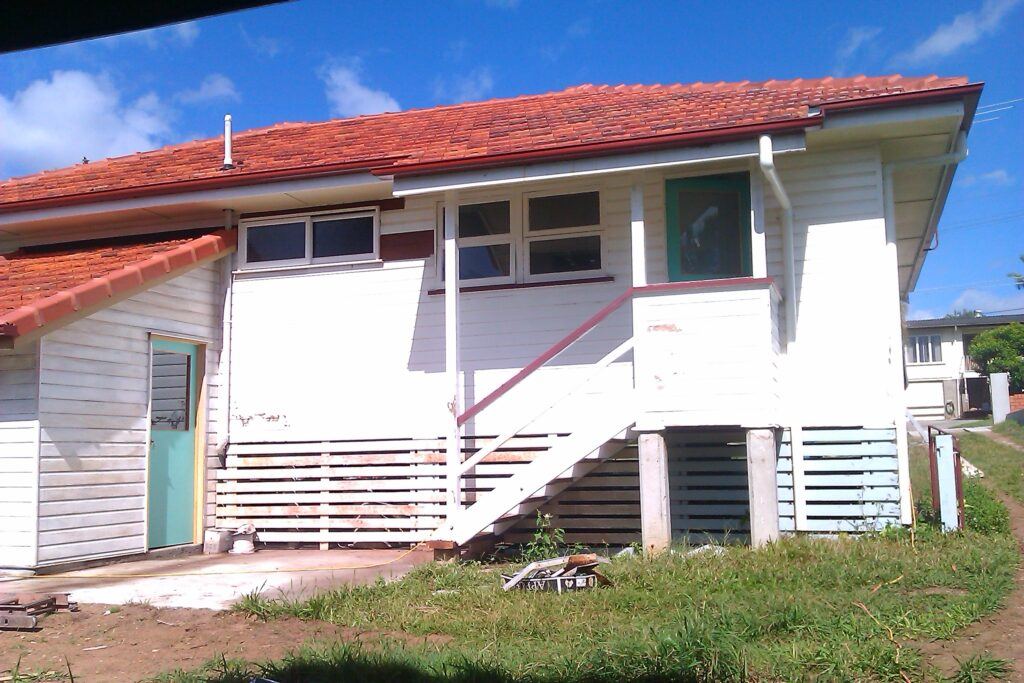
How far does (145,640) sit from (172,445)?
446 centimetres

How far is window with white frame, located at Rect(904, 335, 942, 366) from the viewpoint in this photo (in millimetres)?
37719

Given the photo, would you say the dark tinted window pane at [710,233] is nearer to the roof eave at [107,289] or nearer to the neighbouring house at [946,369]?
the roof eave at [107,289]

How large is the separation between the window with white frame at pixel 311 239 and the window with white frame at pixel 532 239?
954 millimetres

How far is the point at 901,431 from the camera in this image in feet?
28.6

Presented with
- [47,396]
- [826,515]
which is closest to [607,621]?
[826,515]

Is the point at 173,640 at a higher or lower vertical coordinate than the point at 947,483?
lower

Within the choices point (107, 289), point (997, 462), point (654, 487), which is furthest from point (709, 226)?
point (997, 462)

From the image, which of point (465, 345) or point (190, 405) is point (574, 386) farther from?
point (190, 405)

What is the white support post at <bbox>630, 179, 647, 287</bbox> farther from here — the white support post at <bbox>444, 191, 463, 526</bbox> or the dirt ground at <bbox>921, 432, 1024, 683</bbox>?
the dirt ground at <bbox>921, 432, 1024, 683</bbox>

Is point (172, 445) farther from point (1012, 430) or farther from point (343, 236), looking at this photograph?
point (1012, 430)

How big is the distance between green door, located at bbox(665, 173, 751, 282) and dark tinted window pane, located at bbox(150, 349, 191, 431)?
5729 millimetres

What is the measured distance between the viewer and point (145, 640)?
5.96 m

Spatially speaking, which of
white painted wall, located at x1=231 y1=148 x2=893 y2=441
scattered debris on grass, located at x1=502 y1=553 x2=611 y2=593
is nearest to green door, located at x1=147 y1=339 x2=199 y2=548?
white painted wall, located at x1=231 y1=148 x2=893 y2=441

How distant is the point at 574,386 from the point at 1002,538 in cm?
Result: 389
